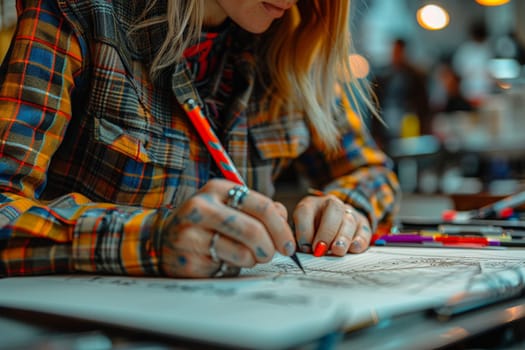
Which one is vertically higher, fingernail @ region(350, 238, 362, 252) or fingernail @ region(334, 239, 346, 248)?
fingernail @ region(334, 239, 346, 248)

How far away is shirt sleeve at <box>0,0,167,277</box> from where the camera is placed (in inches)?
21.7

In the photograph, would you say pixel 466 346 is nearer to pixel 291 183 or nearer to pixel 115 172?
pixel 115 172

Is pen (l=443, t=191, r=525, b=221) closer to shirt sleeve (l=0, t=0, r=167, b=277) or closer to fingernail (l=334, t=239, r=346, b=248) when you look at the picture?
fingernail (l=334, t=239, r=346, b=248)

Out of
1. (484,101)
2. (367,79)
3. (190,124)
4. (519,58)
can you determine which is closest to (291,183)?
(367,79)

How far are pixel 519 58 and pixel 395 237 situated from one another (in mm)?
1507

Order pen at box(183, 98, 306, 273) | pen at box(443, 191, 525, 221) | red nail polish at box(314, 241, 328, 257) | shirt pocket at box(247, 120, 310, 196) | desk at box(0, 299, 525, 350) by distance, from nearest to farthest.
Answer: desk at box(0, 299, 525, 350) < red nail polish at box(314, 241, 328, 257) < pen at box(183, 98, 306, 273) < shirt pocket at box(247, 120, 310, 196) < pen at box(443, 191, 525, 221)

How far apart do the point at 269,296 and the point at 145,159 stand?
441 mm

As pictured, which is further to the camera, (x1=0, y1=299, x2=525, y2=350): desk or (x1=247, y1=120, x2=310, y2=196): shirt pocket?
(x1=247, y1=120, x2=310, y2=196): shirt pocket

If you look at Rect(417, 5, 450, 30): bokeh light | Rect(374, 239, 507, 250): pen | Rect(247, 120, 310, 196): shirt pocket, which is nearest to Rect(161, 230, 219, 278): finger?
Rect(374, 239, 507, 250): pen

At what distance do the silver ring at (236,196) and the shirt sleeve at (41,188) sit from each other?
78mm

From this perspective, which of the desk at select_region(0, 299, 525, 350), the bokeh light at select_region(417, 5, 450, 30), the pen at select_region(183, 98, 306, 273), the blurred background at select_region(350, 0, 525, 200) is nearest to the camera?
the desk at select_region(0, 299, 525, 350)

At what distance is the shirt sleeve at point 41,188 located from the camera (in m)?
0.55

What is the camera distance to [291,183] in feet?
5.34

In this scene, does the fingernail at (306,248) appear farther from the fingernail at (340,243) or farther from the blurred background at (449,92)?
the blurred background at (449,92)
